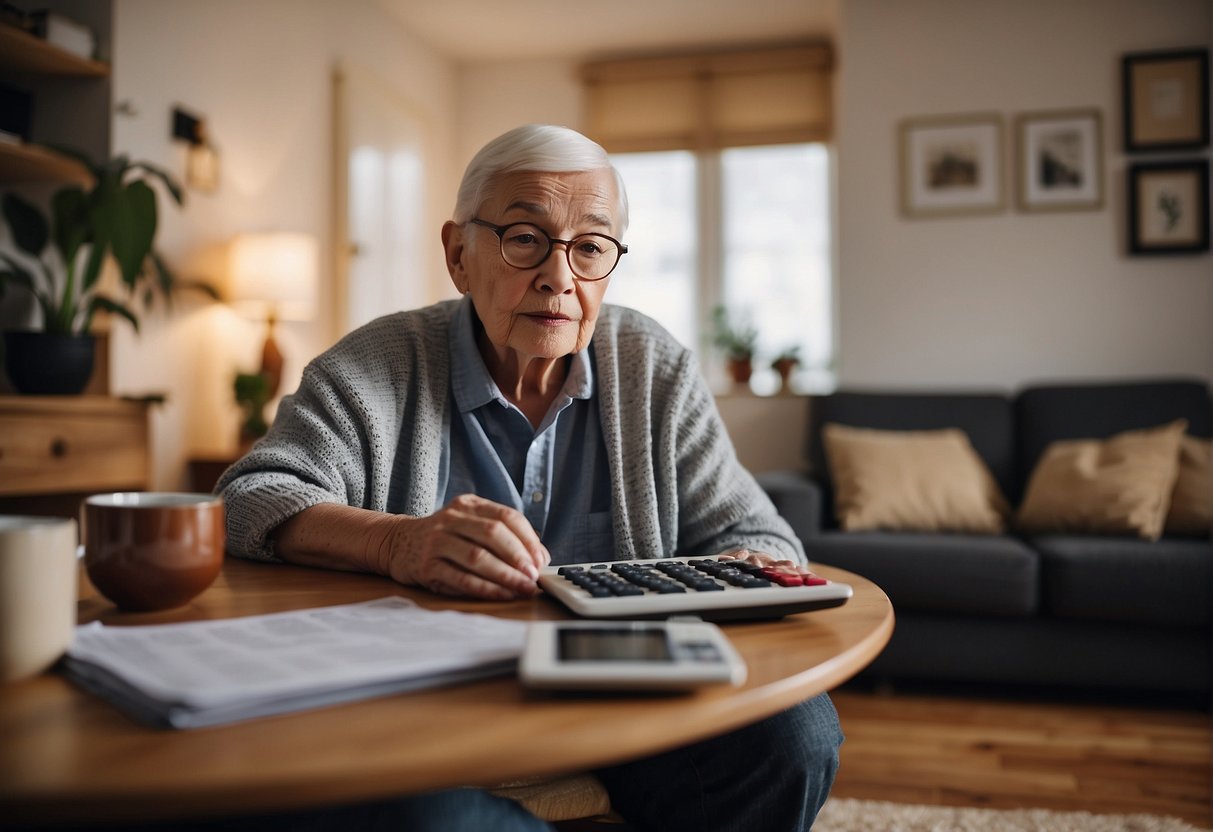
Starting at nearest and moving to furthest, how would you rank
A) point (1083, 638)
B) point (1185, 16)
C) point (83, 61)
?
1. point (1083, 638)
2. point (83, 61)
3. point (1185, 16)

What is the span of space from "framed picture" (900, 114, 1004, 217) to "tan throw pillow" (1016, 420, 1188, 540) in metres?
1.23

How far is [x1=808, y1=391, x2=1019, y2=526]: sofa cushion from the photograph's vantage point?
3141 mm

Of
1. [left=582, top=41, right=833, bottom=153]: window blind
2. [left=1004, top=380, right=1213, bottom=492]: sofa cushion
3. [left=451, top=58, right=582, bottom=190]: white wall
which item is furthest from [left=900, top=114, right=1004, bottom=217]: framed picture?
[left=451, top=58, right=582, bottom=190]: white wall

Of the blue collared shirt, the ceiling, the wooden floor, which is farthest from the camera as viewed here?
the ceiling

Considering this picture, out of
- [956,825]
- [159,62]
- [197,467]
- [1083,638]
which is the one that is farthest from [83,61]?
[1083,638]

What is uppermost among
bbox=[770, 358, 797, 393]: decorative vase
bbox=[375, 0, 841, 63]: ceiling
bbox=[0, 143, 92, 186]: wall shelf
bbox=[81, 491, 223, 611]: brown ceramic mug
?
bbox=[375, 0, 841, 63]: ceiling

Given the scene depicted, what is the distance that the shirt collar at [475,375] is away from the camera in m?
1.16

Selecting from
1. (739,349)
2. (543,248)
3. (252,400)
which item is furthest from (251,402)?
(543,248)

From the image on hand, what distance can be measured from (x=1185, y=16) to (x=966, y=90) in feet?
2.82

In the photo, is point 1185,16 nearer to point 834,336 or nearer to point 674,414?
point 834,336

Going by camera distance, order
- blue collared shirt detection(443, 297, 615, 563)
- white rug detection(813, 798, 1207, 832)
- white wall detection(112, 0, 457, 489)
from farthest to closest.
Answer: white wall detection(112, 0, 457, 489) → white rug detection(813, 798, 1207, 832) → blue collared shirt detection(443, 297, 615, 563)

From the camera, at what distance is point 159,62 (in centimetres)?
302

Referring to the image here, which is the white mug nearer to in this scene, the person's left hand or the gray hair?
the person's left hand

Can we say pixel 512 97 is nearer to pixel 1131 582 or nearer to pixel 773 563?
pixel 1131 582
